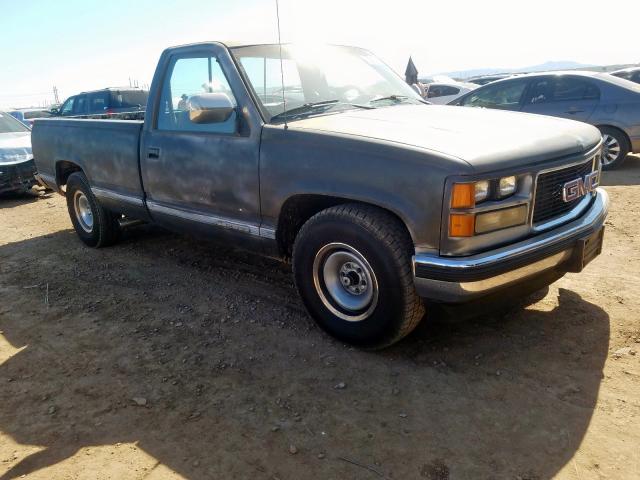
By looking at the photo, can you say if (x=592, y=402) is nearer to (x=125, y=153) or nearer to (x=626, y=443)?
(x=626, y=443)

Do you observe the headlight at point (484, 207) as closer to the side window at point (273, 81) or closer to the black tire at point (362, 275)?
the black tire at point (362, 275)

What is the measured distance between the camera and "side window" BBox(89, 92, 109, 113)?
12.9 meters

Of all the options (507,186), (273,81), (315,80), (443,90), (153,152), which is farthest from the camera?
(443,90)

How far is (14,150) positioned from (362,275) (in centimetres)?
798

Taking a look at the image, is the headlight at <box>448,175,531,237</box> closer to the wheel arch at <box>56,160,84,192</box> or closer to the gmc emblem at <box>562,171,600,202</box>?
the gmc emblem at <box>562,171,600,202</box>

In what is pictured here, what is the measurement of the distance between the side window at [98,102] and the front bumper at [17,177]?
453 cm

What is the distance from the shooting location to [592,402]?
2.69m

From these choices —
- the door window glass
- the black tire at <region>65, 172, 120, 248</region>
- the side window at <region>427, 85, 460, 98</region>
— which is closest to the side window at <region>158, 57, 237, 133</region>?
the black tire at <region>65, 172, 120, 248</region>

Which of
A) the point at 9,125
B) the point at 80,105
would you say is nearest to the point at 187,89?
the point at 9,125

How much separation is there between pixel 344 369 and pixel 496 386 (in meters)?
0.85

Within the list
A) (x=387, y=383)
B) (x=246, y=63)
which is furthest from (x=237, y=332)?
(x=246, y=63)

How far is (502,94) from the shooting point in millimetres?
8836

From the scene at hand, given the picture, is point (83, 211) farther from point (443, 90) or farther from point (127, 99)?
point (443, 90)

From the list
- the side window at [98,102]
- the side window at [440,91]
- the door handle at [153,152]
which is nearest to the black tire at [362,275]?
the door handle at [153,152]
